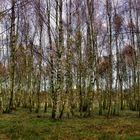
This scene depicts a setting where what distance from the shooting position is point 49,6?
83.9ft

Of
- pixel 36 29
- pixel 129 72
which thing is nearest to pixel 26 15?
pixel 36 29

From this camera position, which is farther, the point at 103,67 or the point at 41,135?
the point at 103,67

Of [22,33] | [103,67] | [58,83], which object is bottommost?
[58,83]

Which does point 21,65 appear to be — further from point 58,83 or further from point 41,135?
point 41,135

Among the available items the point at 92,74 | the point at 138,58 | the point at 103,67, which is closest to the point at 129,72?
the point at 103,67

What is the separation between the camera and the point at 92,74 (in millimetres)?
24422

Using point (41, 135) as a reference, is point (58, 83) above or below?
above

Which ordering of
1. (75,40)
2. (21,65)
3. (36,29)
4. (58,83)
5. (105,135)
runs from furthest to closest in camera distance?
(21,65), (36,29), (75,40), (58,83), (105,135)

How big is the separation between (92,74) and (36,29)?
1411 cm

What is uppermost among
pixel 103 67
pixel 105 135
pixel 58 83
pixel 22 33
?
pixel 22 33

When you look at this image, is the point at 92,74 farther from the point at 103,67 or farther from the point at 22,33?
the point at 103,67

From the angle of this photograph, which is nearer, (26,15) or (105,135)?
(105,135)

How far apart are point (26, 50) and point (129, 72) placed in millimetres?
25580

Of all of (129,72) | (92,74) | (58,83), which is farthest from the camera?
(129,72)
